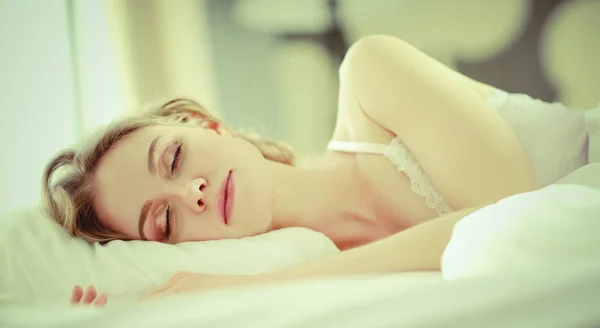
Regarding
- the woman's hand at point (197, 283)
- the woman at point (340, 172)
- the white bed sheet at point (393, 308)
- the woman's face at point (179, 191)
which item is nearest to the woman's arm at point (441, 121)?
the woman at point (340, 172)

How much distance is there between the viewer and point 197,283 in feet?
2.20

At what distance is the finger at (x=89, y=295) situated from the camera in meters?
0.66

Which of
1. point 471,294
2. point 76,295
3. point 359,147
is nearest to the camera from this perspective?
point 471,294

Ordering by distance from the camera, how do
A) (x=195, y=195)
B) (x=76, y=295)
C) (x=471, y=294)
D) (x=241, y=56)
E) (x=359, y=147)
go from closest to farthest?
(x=471, y=294)
(x=76, y=295)
(x=195, y=195)
(x=359, y=147)
(x=241, y=56)

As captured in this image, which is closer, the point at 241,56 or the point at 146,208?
the point at 146,208

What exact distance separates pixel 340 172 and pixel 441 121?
11.1 inches

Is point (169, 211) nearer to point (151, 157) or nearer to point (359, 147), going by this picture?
point (151, 157)

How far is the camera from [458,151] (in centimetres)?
84

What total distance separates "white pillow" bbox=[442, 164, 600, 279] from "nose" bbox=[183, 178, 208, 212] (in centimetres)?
53

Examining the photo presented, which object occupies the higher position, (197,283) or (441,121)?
(441,121)

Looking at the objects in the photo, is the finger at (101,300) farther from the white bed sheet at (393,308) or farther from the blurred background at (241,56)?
the blurred background at (241,56)

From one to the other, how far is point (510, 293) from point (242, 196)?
64cm

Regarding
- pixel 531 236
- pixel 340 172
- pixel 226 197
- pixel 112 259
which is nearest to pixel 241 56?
pixel 340 172

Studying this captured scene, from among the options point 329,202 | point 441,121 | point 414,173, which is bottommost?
point 329,202
